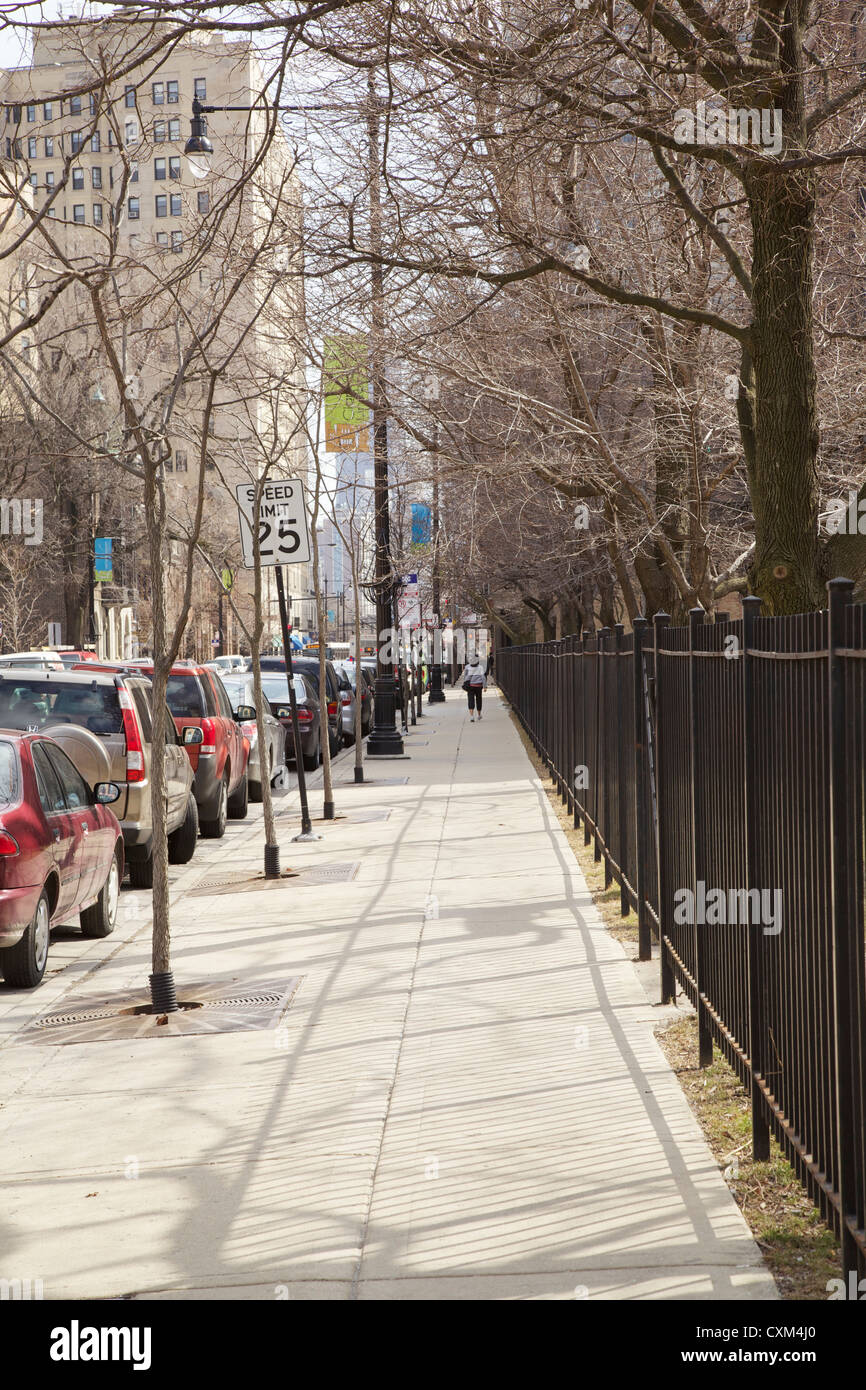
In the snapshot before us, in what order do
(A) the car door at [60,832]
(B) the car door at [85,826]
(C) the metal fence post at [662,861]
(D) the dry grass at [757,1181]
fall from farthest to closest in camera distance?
(B) the car door at [85,826], (A) the car door at [60,832], (C) the metal fence post at [662,861], (D) the dry grass at [757,1181]

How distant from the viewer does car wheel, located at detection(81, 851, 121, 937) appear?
10984 millimetres

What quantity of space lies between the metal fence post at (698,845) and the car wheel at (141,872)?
291 inches

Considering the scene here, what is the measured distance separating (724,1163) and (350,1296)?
1763 mm

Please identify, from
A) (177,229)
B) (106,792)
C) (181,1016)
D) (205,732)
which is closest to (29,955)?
(181,1016)

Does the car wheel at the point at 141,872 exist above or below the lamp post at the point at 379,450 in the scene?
below

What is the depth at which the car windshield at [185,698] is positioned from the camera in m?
16.5

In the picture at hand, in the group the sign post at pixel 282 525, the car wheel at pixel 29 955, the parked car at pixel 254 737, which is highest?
the sign post at pixel 282 525

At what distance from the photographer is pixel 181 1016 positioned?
26.9 feet

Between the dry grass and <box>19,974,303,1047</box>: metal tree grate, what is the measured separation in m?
2.23

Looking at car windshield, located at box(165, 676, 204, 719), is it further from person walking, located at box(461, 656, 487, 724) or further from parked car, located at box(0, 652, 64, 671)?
person walking, located at box(461, 656, 487, 724)

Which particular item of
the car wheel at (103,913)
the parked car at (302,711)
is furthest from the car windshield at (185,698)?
the parked car at (302,711)

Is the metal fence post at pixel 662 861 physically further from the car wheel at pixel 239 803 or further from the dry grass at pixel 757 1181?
the car wheel at pixel 239 803

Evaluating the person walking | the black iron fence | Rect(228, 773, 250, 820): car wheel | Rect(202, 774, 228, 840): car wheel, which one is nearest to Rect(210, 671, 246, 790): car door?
Rect(228, 773, 250, 820): car wheel

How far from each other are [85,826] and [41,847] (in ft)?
Answer: 3.69
